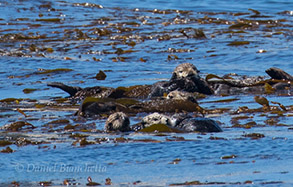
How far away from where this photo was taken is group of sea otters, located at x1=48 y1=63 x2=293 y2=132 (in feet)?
21.2

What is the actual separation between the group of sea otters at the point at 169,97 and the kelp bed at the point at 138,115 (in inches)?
6.7

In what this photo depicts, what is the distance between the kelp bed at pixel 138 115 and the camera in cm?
518

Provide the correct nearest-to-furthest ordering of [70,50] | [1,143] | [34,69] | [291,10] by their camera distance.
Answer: [1,143]
[34,69]
[70,50]
[291,10]

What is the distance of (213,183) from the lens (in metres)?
4.74

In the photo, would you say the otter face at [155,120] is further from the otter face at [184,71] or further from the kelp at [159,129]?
the otter face at [184,71]

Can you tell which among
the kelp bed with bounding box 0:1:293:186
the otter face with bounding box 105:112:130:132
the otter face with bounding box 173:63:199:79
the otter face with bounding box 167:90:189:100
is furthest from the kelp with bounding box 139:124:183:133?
the otter face with bounding box 173:63:199:79

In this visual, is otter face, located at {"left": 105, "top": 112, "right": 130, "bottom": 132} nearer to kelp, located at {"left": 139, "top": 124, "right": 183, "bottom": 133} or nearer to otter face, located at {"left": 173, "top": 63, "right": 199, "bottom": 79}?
kelp, located at {"left": 139, "top": 124, "right": 183, "bottom": 133}

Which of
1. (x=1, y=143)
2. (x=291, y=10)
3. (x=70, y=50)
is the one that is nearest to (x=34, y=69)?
(x=70, y=50)

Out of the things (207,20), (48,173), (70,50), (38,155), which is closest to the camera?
(48,173)

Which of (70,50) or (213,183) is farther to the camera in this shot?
(70,50)

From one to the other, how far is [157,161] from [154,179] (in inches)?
21.3

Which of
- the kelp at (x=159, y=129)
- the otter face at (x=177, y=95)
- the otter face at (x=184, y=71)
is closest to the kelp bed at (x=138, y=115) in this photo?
the kelp at (x=159, y=129)

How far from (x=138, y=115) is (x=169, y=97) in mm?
527

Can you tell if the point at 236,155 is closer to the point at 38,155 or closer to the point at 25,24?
the point at 38,155
